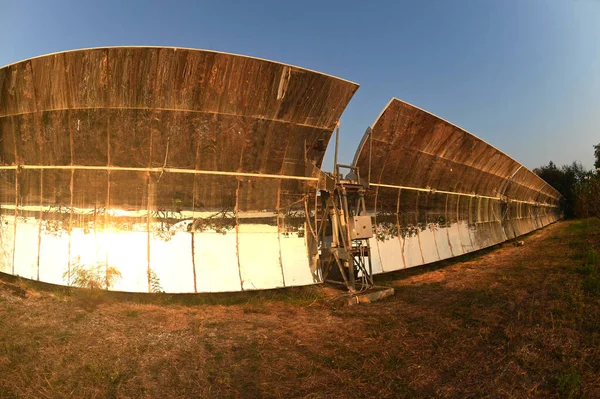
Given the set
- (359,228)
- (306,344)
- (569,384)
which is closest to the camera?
(569,384)

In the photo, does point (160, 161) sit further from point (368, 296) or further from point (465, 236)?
point (465, 236)

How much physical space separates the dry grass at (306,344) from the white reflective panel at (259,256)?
48 cm

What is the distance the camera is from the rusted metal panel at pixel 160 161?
821 cm

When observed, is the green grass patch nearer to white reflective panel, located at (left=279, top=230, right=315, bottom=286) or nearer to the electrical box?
the electrical box

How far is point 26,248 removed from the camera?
929cm

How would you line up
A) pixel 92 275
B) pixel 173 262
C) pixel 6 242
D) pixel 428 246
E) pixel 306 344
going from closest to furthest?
pixel 306 344, pixel 92 275, pixel 173 262, pixel 6 242, pixel 428 246

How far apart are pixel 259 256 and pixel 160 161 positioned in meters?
3.66

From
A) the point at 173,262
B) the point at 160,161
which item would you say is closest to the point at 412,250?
the point at 173,262

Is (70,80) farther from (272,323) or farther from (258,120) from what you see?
(272,323)

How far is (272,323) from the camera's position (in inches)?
275

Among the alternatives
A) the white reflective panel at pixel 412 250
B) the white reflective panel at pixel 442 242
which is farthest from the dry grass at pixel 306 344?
the white reflective panel at pixel 442 242

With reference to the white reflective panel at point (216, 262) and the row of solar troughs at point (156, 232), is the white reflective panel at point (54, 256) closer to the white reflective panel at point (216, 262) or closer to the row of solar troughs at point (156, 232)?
the row of solar troughs at point (156, 232)

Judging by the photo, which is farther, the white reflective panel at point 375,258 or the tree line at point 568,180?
the tree line at point 568,180

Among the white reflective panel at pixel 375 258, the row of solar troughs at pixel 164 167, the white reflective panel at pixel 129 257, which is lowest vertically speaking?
the white reflective panel at pixel 375 258
